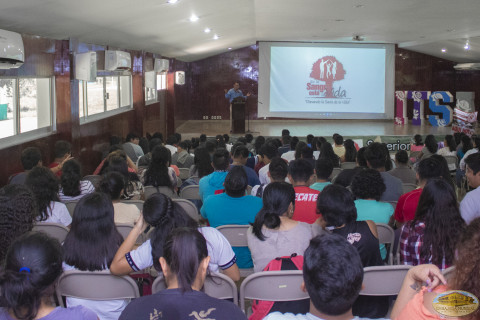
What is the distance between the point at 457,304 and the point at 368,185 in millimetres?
2460

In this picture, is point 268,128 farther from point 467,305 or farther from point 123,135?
point 467,305

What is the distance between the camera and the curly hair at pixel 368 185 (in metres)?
3.75

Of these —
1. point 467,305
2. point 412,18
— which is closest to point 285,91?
point 412,18

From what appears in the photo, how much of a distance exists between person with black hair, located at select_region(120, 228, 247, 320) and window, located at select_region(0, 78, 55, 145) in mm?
4577

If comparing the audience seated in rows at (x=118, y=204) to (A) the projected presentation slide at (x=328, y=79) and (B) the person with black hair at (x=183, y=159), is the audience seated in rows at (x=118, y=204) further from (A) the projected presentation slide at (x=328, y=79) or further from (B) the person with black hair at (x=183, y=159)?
(A) the projected presentation slide at (x=328, y=79)

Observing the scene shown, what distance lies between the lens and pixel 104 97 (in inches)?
388

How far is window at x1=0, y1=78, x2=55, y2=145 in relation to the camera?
6036 mm

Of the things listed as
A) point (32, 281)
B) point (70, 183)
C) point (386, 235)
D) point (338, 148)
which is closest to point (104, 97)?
point (338, 148)

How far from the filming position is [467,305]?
4.34ft

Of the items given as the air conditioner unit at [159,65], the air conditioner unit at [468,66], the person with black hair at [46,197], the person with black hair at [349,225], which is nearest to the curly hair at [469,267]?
the person with black hair at [349,225]

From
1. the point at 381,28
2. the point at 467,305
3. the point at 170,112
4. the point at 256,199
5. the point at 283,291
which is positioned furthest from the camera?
the point at 170,112

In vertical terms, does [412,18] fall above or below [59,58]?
above

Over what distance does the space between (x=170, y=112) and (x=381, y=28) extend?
6006 millimetres

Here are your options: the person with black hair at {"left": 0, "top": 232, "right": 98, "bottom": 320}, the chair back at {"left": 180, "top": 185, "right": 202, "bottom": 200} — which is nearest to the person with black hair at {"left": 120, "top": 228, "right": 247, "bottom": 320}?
the person with black hair at {"left": 0, "top": 232, "right": 98, "bottom": 320}
